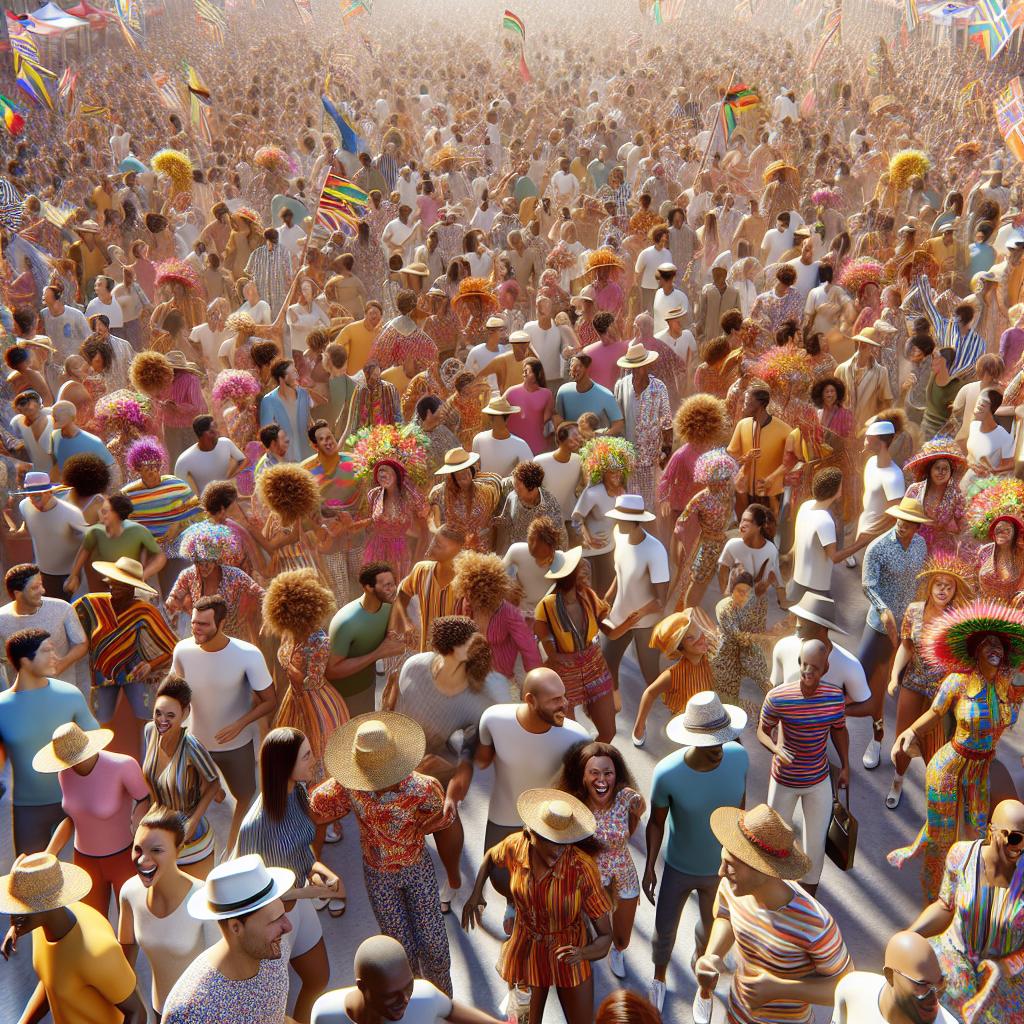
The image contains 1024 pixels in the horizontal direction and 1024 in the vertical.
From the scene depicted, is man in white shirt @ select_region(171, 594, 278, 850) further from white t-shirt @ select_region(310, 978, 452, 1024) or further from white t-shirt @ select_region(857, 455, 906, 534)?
white t-shirt @ select_region(857, 455, 906, 534)

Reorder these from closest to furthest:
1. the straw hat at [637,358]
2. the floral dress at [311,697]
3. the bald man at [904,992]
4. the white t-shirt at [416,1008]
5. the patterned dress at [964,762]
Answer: the bald man at [904,992]
the white t-shirt at [416,1008]
the patterned dress at [964,762]
the floral dress at [311,697]
the straw hat at [637,358]

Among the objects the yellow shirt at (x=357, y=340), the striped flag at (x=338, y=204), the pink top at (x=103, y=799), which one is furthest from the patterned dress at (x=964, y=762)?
the striped flag at (x=338, y=204)

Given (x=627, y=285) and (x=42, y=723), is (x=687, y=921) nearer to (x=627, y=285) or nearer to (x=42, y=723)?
(x=42, y=723)

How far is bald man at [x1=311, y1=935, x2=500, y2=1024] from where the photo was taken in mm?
3219

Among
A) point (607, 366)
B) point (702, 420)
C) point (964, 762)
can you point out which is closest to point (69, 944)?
point (964, 762)

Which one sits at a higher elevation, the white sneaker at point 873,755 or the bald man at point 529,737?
the bald man at point 529,737

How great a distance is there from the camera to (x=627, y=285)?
12.2 meters

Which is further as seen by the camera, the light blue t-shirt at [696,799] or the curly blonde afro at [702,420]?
the curly blonde afro at [702,420]

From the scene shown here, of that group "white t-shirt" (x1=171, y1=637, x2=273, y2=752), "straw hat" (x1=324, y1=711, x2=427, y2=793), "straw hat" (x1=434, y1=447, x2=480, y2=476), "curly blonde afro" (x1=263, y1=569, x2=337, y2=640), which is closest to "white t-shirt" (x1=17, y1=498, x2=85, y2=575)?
"white t-shirt" (x1=171, y1=637, x2=273, y2=752)

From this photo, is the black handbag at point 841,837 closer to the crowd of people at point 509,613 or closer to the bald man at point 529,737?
the crowd of people at point 509,613

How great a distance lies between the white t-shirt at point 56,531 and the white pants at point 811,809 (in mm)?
4476

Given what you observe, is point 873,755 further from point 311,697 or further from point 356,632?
point 311,697

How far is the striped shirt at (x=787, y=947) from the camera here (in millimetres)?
3652

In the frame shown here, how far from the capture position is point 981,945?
3.93 meters
